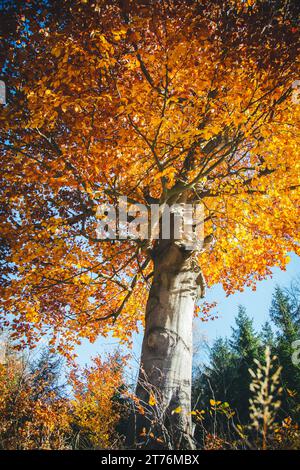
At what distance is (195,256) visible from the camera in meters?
6.19

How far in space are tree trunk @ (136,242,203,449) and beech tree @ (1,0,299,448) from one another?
0.02 metres

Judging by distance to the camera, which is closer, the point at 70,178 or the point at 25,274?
the point at 70,178

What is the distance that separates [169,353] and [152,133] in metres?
4.57

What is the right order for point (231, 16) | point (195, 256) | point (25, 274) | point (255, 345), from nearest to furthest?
point (231, 16), point (195, 256), point (25, 274), point (255, 345)

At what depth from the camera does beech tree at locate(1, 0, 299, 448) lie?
4.69 meters

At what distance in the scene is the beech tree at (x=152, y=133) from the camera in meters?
4.69

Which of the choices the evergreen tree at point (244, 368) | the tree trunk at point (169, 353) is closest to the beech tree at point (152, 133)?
the tree trunk at point (169, 353)

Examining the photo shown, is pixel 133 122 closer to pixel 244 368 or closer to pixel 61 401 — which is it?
pixel 61 401

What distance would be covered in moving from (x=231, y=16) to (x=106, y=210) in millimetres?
4354

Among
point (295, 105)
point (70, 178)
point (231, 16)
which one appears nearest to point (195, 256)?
point (70, 178)

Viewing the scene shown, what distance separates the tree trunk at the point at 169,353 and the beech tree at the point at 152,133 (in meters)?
0.02

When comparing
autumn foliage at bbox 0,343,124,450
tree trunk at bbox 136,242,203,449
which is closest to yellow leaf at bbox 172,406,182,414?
tree trunk at bbox 136,242,203,449
